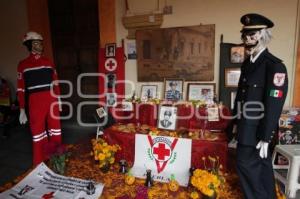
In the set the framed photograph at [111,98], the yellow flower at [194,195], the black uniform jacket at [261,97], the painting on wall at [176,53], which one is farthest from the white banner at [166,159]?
the framed photograph at [111,98]

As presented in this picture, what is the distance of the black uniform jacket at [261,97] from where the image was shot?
4.18 feet

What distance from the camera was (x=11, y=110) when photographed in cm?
364

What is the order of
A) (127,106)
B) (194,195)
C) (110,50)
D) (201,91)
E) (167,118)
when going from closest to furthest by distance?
(194,195) < (167,118) < (127,106) < (201,91) < (110,50)

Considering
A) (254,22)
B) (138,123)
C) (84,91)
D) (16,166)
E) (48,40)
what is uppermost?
(48,40)

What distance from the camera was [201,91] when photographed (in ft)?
8.73

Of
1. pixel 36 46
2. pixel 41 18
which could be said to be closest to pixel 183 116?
pixel 36 46

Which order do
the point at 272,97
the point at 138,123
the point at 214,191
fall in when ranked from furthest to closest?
the point at 138,123, the point at 214,191, the point at 272,97

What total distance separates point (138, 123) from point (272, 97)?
1444mm

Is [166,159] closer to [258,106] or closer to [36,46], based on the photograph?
[258,106]

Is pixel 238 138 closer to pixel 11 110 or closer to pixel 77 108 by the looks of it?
pixel 77 108

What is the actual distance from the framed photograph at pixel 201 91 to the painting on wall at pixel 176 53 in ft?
0.27

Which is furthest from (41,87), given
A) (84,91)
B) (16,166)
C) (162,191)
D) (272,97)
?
(272,97)

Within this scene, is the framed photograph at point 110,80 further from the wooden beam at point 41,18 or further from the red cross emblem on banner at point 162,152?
the red cross emblem on banner at point 162,152

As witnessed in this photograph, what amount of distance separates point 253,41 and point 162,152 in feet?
3.37
